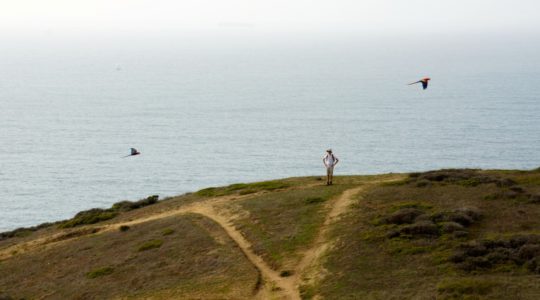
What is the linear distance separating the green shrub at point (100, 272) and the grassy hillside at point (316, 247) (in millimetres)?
93

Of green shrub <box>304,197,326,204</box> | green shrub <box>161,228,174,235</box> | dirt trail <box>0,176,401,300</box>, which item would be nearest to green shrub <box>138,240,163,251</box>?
green shrub <box>161,228,174,235</box>

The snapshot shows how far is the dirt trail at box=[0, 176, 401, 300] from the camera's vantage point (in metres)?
31.8

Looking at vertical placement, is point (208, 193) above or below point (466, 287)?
above

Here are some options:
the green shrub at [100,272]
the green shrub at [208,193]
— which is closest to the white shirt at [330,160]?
the green shrub at [208,193]

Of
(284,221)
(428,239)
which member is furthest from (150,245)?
(428,239)

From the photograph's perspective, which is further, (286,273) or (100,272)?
(100,272)

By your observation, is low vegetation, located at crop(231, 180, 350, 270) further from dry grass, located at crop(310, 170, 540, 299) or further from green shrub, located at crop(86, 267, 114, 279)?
green shrub, located at crop(86, 267, 114, 279)

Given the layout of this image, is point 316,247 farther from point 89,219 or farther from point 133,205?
point 133,205

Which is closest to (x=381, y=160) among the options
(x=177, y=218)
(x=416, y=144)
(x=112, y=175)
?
(x=416, y=144)

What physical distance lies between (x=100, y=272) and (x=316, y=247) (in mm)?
11607

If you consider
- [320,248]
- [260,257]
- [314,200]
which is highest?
[314,200]

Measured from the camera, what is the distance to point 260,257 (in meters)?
36.2

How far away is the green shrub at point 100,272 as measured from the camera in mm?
38406

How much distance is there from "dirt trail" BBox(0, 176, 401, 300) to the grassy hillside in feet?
0.32
